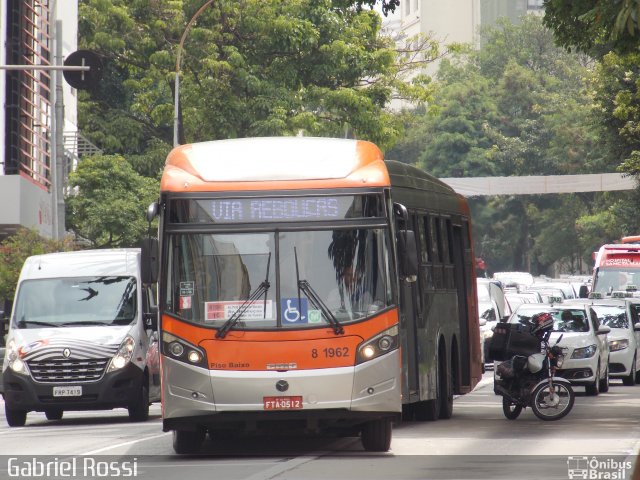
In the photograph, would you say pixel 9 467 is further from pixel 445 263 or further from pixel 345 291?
pixel 445 263

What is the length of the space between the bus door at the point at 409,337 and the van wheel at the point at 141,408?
462 cm

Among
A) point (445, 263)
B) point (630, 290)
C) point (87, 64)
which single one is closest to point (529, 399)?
point (445, 263)

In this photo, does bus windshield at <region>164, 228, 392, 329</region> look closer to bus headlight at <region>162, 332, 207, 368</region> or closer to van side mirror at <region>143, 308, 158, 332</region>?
bus headlight at <region>162, 332, 207, 368</region>

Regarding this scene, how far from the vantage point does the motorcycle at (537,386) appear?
20.5 m

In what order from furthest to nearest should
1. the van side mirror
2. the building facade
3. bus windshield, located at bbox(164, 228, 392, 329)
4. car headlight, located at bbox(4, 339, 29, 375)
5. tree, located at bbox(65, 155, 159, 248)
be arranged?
1. tree, located at bbox(65, 155, 159, 248)
2. the building facade
3. the van side mirror
4. car headlight, located at bbox(4, 339, 29, 375)
5. bus windshield, located at bbox(164, 228, 392, 329)

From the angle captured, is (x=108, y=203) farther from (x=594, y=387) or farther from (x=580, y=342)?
(x=594, y=387)

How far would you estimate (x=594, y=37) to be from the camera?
61.1ft

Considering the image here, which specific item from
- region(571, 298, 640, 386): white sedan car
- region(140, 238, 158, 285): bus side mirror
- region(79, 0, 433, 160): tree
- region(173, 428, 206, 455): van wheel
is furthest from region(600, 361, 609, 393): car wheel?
region(79, 0, 433, 160): tree

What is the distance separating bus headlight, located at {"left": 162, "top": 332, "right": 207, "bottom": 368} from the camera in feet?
48.6

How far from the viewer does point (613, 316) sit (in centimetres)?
3166

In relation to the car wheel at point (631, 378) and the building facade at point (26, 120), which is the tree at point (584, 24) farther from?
the building facade at point (26, 120)

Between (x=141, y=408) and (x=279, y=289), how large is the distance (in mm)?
6994

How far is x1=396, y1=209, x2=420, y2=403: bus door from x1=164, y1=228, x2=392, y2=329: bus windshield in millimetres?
1842

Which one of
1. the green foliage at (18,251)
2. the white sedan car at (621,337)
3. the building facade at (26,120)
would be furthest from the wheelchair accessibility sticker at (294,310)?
the building facade at (26,120)
